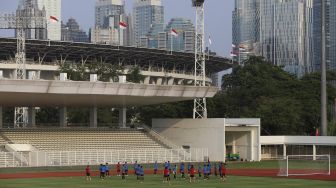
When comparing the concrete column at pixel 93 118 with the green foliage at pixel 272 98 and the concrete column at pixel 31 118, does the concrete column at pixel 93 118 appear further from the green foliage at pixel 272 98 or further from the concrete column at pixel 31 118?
the green foliage at pixel 272 98

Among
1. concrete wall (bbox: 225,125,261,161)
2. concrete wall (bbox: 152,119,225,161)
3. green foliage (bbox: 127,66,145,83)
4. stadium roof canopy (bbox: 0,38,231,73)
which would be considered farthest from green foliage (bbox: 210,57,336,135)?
concrete wall (bbox: 152,119,225,161)

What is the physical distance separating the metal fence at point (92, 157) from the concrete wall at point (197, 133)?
1.64 metres

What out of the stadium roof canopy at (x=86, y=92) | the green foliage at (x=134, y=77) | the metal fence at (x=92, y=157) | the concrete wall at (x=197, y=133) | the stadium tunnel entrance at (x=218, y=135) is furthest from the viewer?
the green foliage at (x=134, y=77)

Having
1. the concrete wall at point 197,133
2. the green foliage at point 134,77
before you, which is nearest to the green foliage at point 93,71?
the green foliage at point 134,77

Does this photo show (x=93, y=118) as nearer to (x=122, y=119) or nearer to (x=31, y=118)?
(x=122, y=119)

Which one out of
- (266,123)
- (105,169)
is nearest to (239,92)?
(266,123)

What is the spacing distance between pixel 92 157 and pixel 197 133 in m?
14.8

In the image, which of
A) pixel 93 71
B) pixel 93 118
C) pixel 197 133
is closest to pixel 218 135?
pixel 197 133

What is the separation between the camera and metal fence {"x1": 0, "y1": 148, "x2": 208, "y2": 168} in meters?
62.5

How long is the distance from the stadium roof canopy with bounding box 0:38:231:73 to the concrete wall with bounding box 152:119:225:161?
36.6 m

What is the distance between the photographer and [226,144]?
80188mm

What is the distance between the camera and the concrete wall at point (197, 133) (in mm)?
73812

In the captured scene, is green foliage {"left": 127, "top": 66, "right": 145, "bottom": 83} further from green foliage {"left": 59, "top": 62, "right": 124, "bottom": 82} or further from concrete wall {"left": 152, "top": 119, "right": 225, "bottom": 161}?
concrete wall {"left": 152, "top": 119, "right": 225, "bottom": 161}

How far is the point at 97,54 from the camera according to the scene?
121500 mm
